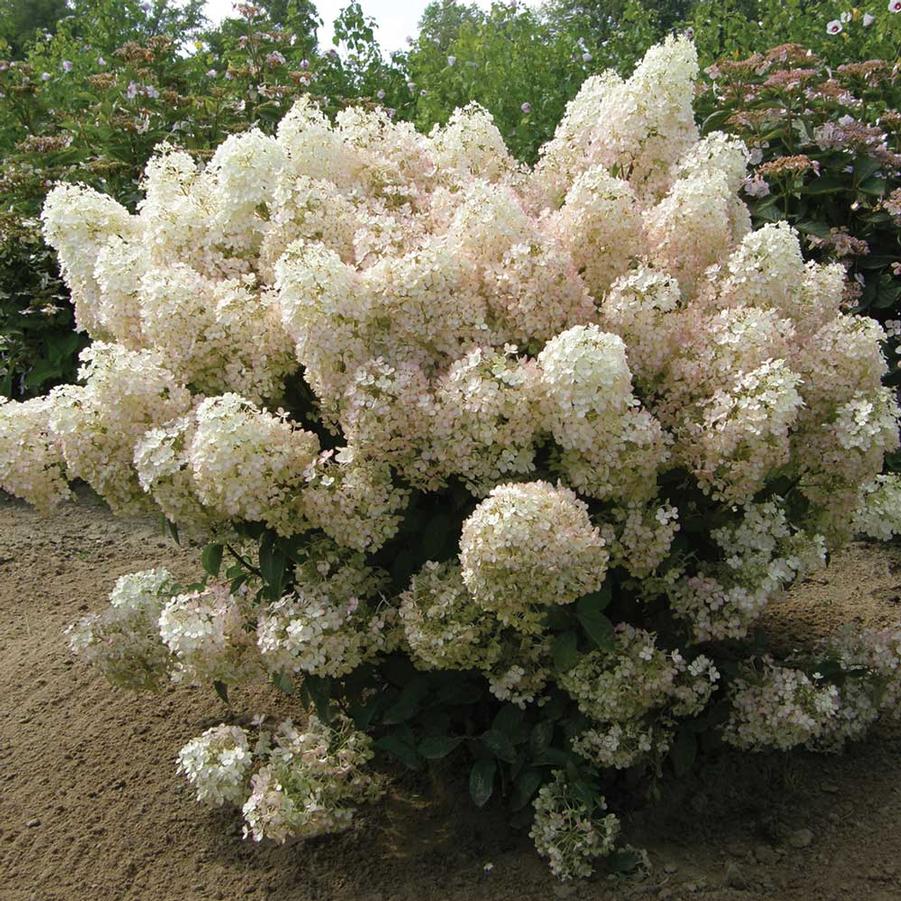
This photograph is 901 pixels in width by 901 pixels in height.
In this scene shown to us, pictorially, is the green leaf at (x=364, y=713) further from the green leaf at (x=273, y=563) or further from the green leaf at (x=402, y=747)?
the green leaf at (x=273, y=563)

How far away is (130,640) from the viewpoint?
Result: 2.99 m

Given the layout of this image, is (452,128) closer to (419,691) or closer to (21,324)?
(419,691)

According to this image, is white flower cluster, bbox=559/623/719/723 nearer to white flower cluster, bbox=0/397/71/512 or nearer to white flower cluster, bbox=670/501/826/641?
white flower cluster, bbox=670/501/826/641

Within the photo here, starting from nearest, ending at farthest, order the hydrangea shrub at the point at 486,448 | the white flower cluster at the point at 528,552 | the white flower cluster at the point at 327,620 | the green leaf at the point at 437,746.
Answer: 1. the white flower cluster at the point at 528,552
2. the hydrangea shrub at the point at 486,448
3. the white flower cluster at the point at 327,620
4. the green leaf at the point at 437,746

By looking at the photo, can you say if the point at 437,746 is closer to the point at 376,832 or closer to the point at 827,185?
the point at 376,832

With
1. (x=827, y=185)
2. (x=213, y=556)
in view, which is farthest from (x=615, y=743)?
(x=827, y=185)

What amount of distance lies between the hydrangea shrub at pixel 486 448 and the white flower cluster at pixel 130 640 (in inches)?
13.3

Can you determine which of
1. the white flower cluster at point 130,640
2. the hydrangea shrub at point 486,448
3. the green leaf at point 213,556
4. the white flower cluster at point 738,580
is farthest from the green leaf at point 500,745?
the white flower cluster at point 130,640

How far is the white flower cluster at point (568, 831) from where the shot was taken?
8.09ft

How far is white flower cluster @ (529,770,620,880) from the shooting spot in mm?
2465

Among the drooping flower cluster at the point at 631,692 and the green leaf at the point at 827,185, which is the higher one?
the green leaf at the point at 827,185

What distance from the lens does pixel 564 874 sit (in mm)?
2471

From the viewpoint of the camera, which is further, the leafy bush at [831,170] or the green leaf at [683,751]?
the leafy bush at [831,170]

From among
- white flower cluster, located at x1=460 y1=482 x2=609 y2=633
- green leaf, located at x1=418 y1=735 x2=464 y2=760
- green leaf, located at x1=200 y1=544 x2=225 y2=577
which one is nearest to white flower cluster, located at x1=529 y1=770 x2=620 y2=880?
green leaf, located at x1=418 y1=735 x2=464 y2=760
